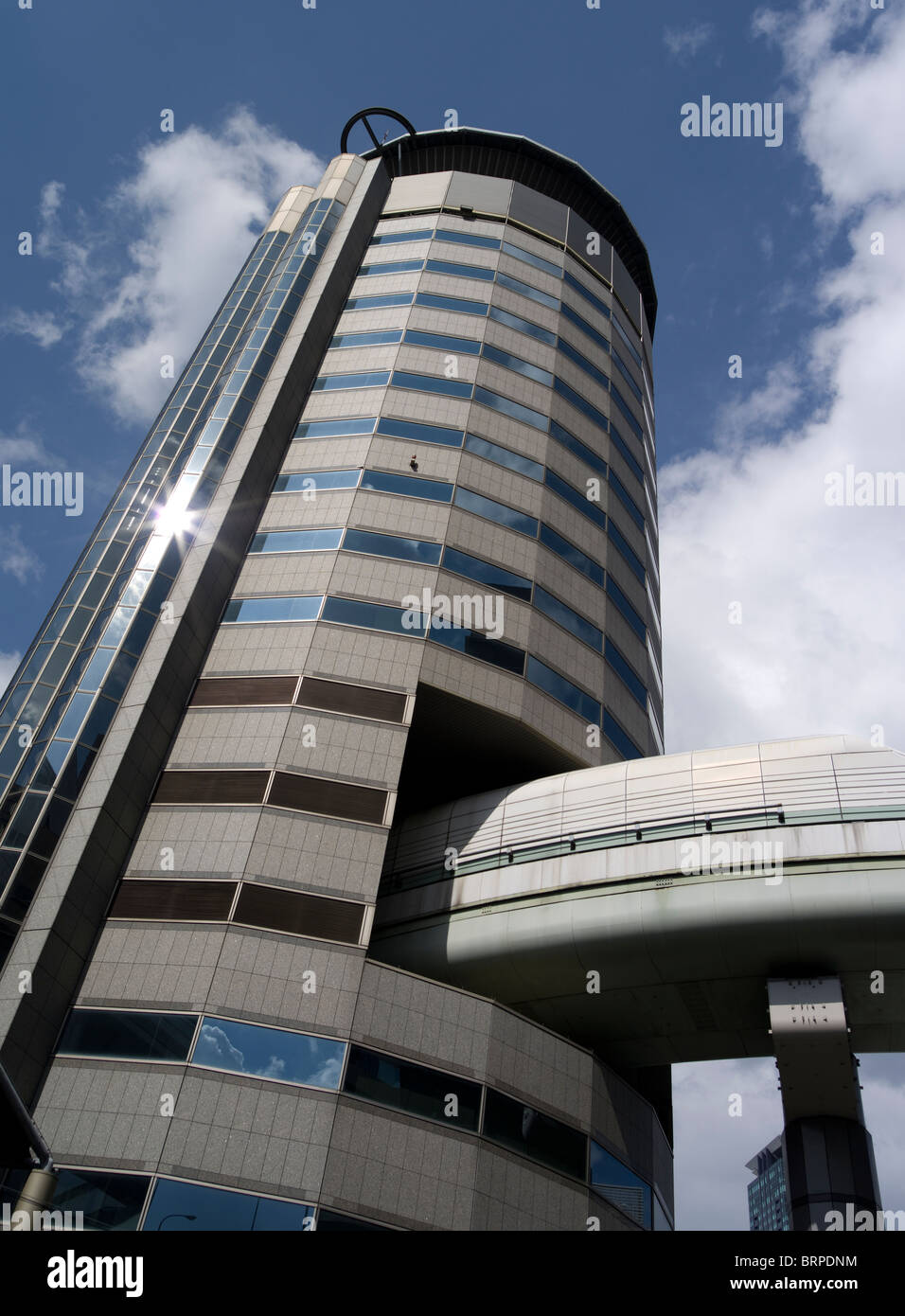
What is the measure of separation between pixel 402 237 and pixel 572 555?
2049 centimetres

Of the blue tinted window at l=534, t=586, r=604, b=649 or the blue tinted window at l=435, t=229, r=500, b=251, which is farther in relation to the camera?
the blue tinted window at l=435, t=229, r=500, b=251

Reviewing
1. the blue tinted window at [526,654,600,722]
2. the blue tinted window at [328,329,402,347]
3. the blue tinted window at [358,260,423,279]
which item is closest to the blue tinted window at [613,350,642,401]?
the blue tinted window at [358,260,423,279]

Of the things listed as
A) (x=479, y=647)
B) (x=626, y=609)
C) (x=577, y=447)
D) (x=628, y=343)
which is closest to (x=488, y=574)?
(x=479, y=647)

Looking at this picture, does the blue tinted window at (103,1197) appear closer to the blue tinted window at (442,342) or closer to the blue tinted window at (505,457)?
the blue tinted window at (505,457)

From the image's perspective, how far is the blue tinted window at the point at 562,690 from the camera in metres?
32.1

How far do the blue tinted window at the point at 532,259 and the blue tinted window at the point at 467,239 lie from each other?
Answer: 57cm

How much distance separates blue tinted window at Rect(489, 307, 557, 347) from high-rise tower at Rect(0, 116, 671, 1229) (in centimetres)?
25

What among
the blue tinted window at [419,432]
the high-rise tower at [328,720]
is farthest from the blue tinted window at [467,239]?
the blue tinted window at [419,432]

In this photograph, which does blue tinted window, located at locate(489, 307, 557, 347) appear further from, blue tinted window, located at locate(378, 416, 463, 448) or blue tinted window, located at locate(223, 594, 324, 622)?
blue tinted window, located at locate(223, 594, 324, 622)

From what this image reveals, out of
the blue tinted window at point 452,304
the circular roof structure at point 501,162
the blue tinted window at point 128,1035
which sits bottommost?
the blue tinted window at point 128,1035

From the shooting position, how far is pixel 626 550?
41312mm

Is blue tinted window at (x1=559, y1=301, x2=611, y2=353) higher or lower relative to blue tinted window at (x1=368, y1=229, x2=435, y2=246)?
lower

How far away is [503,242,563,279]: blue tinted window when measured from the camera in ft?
155
